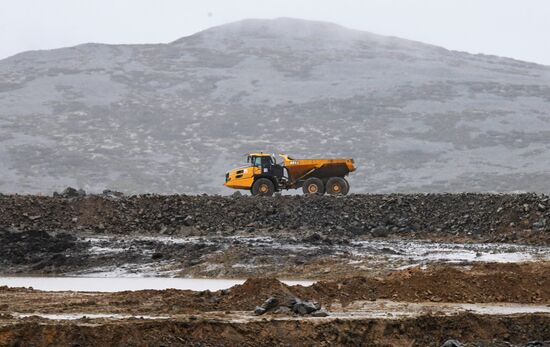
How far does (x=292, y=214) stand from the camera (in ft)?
102

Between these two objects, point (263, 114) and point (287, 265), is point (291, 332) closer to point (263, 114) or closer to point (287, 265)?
point (287, 265)

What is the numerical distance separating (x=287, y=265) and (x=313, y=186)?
468 inches

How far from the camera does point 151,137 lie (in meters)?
81.9

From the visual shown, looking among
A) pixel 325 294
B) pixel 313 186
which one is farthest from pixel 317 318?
→ pixel 313 186

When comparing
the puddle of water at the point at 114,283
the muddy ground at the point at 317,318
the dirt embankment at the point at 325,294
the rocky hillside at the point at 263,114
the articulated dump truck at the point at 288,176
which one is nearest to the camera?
the muddy ground at the point at 317,318

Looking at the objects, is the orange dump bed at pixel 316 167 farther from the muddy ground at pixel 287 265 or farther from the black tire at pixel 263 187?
the muddy ground at pixel 287 265

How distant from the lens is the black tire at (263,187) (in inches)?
1389

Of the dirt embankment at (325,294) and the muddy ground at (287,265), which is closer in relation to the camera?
the muddy ground at (287,265)

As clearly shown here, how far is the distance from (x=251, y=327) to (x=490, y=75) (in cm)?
9379

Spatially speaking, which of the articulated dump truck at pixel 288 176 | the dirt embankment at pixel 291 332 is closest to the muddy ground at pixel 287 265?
the dirt embankment at pixel 291 332

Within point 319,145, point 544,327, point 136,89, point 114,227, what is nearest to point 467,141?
point 319,145

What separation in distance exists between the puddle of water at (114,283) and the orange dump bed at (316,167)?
1276 cm

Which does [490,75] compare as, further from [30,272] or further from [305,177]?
[30,272]

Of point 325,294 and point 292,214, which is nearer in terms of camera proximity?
point 325,294
